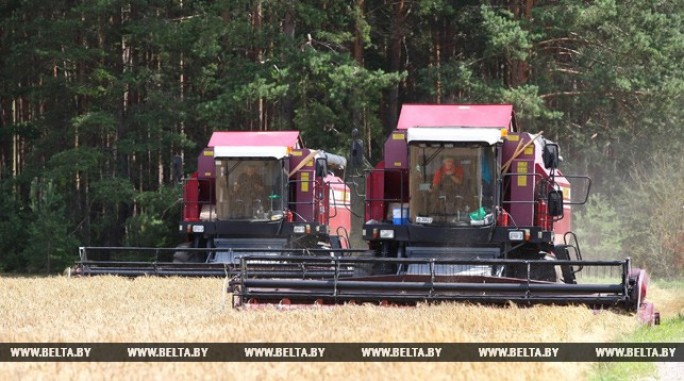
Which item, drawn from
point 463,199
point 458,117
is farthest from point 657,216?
point 463,199

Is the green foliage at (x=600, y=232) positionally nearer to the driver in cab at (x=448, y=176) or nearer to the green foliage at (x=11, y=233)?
the driver in cab at (x=448, y=176)

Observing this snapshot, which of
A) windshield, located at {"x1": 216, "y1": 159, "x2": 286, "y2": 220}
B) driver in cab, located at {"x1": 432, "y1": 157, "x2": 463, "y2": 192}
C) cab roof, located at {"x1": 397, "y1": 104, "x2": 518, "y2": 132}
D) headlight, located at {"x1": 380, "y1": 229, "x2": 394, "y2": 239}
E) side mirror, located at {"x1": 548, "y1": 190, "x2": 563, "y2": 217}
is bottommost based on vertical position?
windshield, located at {"x1": 216, "y1": 159, "x2": 286, "y2": 220}

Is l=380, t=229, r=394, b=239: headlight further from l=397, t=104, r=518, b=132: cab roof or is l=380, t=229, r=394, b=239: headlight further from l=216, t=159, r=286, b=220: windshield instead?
l=216, t=159, r=286, b=220: windshield

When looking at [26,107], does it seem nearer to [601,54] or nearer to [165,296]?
[601,54]

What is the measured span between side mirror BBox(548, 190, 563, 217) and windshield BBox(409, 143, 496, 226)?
0.81 metres

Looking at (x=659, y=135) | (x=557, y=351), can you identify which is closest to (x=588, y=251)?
(x=659, y=135)

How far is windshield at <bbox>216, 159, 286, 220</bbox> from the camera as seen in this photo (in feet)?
78.2

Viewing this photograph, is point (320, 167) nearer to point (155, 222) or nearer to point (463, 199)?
point (463, 199)

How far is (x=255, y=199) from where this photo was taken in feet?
78.6

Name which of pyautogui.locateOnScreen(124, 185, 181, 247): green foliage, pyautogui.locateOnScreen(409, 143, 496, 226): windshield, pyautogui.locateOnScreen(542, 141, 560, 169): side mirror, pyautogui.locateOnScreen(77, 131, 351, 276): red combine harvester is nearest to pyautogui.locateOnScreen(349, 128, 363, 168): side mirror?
pyautogui.locateOnScreen(409, 143, 496, 226): windshield

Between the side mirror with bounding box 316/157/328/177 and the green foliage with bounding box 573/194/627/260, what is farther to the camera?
the green foliage with bounding box 573/194/627/260

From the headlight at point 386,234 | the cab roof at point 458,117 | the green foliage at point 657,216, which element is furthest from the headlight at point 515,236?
the green foliage at point 657,216

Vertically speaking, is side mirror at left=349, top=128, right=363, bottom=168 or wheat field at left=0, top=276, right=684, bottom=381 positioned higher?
side mirror at left=349, top=128, right=363, bottom=168

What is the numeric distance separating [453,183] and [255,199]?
7464 millimetres
